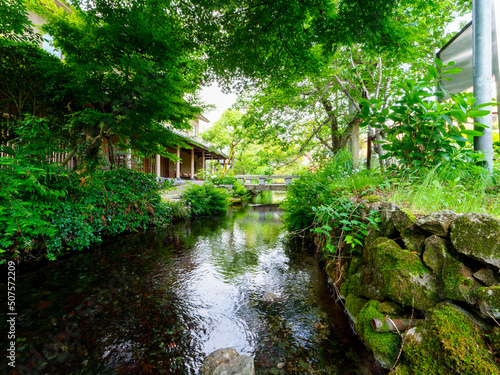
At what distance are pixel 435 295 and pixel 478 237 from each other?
0.52 m

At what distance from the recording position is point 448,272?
165 cm

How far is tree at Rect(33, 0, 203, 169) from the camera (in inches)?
150

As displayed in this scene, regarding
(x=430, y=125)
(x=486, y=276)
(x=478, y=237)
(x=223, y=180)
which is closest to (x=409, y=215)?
(x=478, y=237)

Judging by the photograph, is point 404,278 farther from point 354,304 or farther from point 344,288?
point 344,288

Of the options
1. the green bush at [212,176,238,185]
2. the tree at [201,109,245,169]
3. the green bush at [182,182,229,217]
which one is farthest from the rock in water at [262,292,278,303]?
the tree at [201,109,245,169]

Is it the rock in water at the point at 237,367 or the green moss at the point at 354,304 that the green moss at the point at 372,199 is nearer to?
the green moss at the point at 354,304

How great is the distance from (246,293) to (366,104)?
312 centimetres

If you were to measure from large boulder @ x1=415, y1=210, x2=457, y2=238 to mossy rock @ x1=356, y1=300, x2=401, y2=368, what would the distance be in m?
0.79

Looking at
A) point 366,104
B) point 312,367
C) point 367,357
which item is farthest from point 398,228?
point 366,104

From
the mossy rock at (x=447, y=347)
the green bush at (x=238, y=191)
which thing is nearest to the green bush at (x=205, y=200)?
the green bush at (x=238, y=191)

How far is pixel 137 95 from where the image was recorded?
462cm

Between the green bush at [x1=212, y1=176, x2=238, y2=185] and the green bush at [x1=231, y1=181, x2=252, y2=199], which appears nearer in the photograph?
the green bush at [x1=231, y1=181, x2=252, y2=199]

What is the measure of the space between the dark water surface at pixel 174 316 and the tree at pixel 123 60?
290cm

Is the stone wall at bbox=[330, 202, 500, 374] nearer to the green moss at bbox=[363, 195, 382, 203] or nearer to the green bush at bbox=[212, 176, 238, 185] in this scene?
the green moss at bbox=[363, 195, 382, 203]
